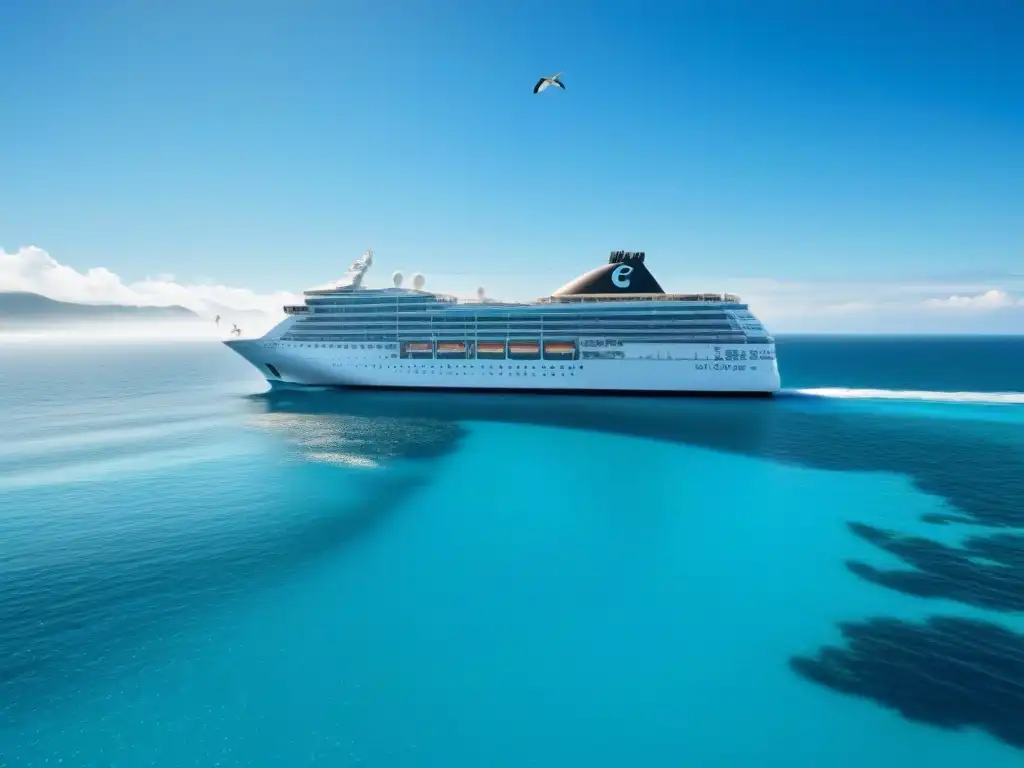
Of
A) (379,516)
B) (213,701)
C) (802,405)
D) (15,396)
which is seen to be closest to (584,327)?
(802,405)

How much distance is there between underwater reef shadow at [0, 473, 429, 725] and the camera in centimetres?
1080

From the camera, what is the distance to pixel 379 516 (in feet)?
64.4

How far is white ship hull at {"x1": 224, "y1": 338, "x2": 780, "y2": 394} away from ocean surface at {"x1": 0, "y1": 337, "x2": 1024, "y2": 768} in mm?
16287

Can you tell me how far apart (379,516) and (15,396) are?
53584mm

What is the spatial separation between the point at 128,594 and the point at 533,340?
37.1 meters

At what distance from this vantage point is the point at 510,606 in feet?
44.4

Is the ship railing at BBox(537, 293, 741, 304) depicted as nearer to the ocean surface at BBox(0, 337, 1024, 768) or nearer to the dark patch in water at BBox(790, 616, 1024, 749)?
the ocean surface at BBox(0, 337, 1024, 768)

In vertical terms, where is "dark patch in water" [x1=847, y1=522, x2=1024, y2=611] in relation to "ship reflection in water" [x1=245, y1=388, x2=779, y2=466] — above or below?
below

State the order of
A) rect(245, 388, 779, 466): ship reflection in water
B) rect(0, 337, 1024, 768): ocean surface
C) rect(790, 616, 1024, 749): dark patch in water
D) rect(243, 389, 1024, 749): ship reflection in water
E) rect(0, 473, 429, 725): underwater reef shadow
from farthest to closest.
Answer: rect(245, 388, 779, 466): ship reflection in water, rect(0, 473, 429, 725): underwater reef shadow, rect(243, 389, 1024, 749): ship reflection in water, rect(790, 616, 1024, 749): dark patch in water, rect(0, 337, 1024, 768): ocean surface

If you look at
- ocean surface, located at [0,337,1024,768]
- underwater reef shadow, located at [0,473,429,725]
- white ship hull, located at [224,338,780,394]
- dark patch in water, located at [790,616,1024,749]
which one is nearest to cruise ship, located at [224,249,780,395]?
white ship hull, located at [224,338,780,394]

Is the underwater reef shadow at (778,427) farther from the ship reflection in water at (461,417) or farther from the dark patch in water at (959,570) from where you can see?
the dark patch in water at (959,570)

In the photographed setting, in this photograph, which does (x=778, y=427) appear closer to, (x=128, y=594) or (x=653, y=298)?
(x=653, y=298)

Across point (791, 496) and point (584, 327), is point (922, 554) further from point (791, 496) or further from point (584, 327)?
point (584, 327)

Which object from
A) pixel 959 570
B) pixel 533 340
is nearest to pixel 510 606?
pixel 959 570
